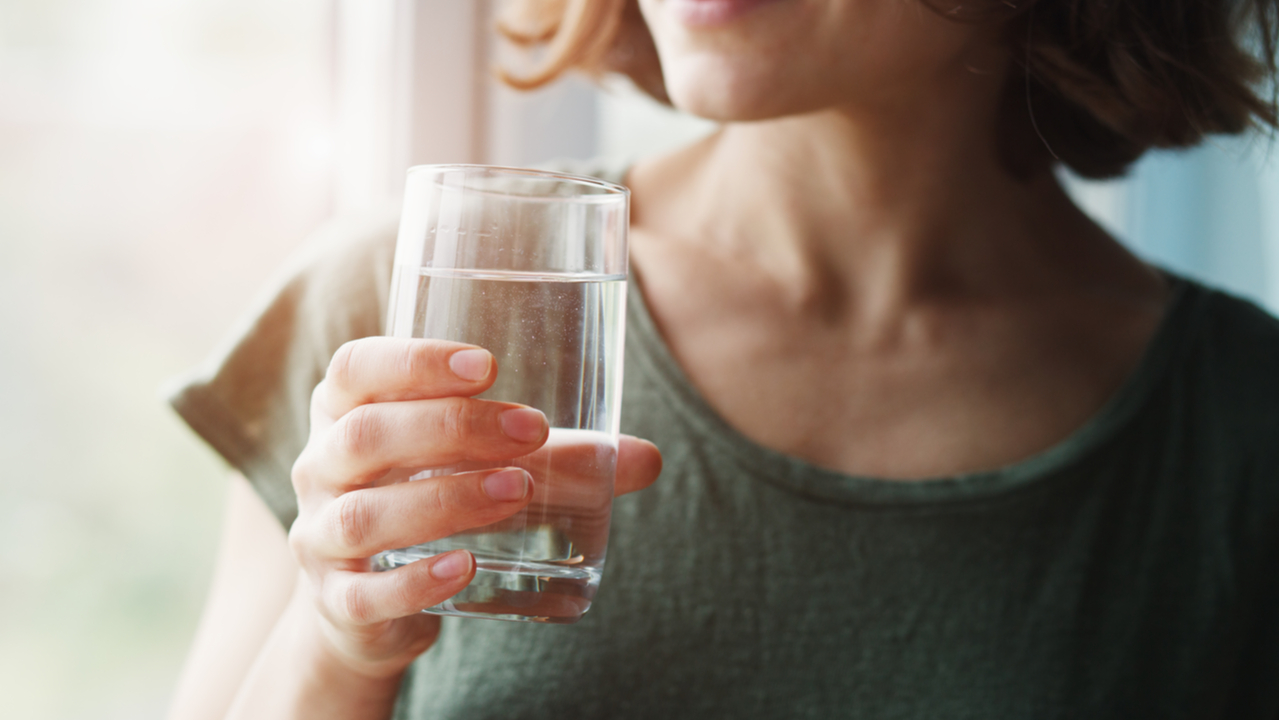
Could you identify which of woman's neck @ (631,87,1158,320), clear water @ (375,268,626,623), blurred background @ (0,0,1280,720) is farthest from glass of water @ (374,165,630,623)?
blurred background @ (0,0,1280,720)

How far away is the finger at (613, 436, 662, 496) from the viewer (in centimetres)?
60

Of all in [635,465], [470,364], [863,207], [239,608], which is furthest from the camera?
[863,207]

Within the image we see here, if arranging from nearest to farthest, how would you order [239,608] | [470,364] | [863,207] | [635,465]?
[470,364]
[635,465]
[239,608]
[863,207]

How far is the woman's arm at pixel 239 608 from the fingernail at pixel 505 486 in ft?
1.45

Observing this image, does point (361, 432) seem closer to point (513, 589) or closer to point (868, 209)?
point (513, 589)

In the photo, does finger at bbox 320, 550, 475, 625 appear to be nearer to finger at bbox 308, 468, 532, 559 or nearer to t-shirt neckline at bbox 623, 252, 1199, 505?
finger at bbox 308, 468, 532, 559

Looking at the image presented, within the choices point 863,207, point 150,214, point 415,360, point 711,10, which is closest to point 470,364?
point 415,360

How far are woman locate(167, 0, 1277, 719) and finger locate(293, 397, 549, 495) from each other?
0.25 metres

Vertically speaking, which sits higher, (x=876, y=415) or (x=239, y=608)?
(x=876, y=415)

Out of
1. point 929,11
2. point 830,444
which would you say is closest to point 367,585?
point 830,444

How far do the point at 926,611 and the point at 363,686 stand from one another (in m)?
0.51

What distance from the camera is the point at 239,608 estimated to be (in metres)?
0.83

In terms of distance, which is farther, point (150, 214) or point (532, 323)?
point (150, 214)

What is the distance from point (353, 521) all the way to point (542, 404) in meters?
0.12
